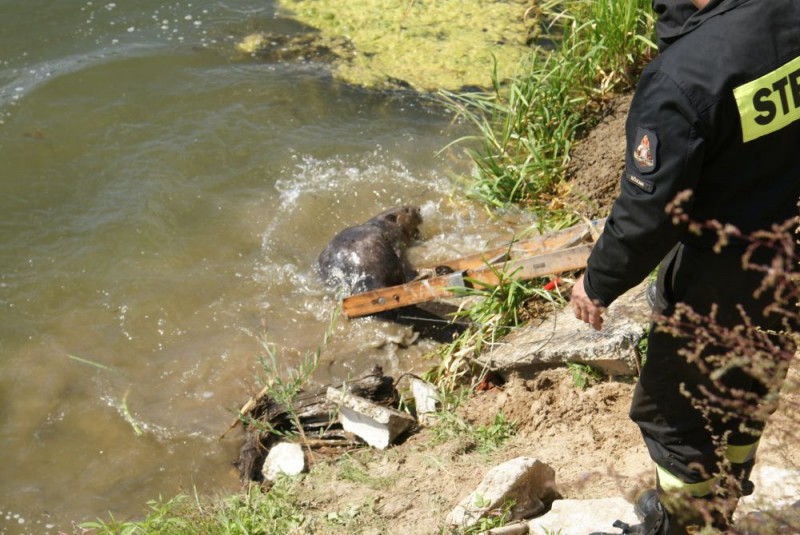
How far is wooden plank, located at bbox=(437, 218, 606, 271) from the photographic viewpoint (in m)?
4.91

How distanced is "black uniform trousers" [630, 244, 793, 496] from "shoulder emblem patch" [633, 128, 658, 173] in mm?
356

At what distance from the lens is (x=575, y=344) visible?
166 inches

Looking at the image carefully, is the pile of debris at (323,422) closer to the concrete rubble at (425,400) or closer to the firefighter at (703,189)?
the concrete rubble at (425,400)

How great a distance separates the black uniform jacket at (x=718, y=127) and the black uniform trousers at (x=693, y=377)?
120mm

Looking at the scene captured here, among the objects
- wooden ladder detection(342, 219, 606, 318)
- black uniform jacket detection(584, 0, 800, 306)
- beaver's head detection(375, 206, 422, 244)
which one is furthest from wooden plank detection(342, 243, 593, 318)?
black uniform jacket detection(584, 0, 800, 306)

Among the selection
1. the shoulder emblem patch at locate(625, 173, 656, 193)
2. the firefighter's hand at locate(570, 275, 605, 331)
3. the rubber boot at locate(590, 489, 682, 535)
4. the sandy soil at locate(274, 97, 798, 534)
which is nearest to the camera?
the shoulder emblem patch at locate(625, 173, 656, 193)

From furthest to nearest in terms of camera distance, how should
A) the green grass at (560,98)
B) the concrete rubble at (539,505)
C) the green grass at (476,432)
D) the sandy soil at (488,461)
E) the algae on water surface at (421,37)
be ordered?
the algae on water surface at (421,37) < the green grass at (560,98) < the green grass at (476,432) < the sandy soil at (488,461) < the concrete rubble at (539,505)

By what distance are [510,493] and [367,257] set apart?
8.82ft

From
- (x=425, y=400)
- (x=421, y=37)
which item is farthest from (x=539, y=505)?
(x=421, y=37)

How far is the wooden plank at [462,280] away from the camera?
466cm

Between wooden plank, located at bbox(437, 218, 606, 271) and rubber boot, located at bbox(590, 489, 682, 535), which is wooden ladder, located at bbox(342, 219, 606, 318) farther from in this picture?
rubber boot, located at bbox(590, 489, 682, 535)

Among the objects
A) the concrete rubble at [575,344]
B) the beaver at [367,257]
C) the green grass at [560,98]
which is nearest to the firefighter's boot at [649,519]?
the concrete rubble at [575,344]

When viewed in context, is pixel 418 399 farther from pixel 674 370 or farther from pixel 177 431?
pixel 674 370

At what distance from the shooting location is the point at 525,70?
20.5 ft
